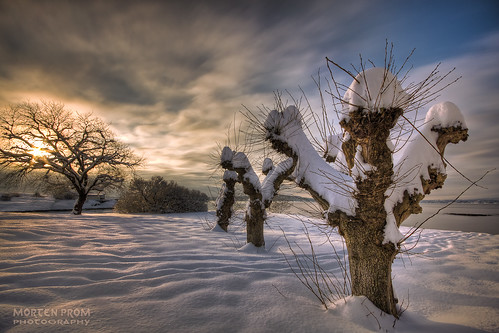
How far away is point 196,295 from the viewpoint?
2234 millimetres

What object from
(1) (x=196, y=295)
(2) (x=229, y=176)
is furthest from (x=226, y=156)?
(1) (x=196, y=295)

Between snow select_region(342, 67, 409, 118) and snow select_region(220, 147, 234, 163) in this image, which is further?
snow select_region(220, 147, 234, 163)

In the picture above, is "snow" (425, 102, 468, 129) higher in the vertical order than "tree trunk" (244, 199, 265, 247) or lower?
higher

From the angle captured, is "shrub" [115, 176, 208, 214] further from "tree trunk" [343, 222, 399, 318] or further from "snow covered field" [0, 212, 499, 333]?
"tree trunk" [343, 222, 399, 318]

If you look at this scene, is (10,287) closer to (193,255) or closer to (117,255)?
(117,255)

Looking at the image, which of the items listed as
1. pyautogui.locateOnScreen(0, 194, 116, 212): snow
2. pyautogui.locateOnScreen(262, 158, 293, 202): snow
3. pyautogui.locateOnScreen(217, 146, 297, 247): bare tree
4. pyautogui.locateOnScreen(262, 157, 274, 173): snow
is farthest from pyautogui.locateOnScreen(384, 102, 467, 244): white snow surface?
pyautogui.locateOnScreen(0, 194, 116, 212): snow

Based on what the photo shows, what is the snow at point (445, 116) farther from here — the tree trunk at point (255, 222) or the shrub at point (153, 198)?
the shrub at point (153, 198)

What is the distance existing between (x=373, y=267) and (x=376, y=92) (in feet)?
6.40

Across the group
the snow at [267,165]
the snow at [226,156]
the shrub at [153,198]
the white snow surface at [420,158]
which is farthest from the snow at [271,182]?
the shrub at [153,198]

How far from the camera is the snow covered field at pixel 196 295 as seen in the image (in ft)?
5.91

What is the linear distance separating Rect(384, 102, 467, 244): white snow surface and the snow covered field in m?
1.38

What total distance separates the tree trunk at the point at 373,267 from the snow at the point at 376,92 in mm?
1360

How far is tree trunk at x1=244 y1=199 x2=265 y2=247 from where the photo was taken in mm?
5101

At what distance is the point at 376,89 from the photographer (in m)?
2.12
